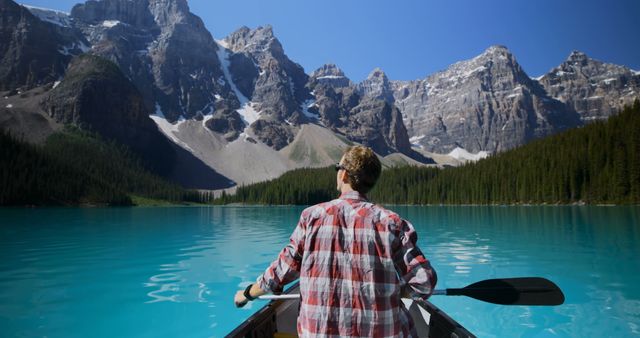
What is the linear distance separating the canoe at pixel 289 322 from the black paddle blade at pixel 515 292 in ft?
1.78

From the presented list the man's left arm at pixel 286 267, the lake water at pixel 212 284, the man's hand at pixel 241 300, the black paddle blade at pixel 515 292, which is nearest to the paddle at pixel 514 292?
the black paddle blade at pixel 515 292

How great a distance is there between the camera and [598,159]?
8969cm

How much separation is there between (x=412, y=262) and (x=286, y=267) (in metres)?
1.23

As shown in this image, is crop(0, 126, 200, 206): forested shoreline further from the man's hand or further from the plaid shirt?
the plaid shirt

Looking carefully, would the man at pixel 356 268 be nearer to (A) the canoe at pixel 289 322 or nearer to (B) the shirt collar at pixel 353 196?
(B) the shirt collar at pixel 353 196

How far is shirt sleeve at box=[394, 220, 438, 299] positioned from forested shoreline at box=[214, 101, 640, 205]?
97.0 m

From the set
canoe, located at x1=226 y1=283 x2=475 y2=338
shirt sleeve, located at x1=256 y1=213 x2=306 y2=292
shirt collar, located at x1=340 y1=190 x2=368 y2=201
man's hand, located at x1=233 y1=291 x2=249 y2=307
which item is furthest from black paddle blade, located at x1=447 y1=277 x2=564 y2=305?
man's hand, located at x1=233 y1=291 x2=249 y2=307

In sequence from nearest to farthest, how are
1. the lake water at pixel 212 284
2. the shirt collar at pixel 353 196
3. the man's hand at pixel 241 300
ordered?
the shirt collar at pixel 353 196
the man's hand at pixel 241 300
the lake water at pixel 212 284

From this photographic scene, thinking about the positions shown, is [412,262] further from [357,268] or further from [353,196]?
[353,196]

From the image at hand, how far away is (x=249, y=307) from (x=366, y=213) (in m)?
11.5

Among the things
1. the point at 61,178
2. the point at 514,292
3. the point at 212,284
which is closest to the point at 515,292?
the point at 514,292

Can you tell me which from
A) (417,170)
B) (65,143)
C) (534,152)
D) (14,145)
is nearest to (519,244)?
(534,152)

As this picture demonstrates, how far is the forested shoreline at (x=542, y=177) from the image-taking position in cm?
8306

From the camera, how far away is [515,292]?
5.36 m
